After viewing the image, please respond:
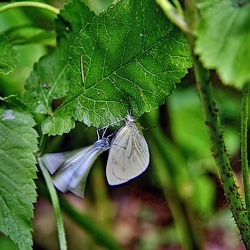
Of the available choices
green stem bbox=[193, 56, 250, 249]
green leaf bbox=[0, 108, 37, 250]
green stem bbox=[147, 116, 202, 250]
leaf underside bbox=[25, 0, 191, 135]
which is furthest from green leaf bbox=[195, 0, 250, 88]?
green stem bbox=[147, 116, 202, 250]

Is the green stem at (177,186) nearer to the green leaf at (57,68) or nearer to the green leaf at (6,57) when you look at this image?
the green leaf at (57,68)

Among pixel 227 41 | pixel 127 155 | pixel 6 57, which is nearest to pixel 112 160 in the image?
pixel 127 155

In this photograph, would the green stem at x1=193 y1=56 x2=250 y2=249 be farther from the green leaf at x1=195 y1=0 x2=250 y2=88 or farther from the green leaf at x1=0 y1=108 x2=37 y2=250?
the green leaf at x1=0 y1=108 x2=37 y2=250

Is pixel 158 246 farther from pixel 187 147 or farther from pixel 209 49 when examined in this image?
pixel 209 49

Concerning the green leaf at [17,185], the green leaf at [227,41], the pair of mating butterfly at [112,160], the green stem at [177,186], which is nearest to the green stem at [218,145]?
the green leaf at [227,41]

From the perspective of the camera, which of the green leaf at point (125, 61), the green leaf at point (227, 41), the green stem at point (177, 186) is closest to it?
the green leaf at point (227, 41)

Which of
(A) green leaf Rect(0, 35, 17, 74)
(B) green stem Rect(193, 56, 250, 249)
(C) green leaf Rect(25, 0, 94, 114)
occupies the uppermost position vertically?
(A) green leaf Rect(0, 35, 17, 74)

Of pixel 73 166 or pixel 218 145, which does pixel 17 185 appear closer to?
pixel 73 166

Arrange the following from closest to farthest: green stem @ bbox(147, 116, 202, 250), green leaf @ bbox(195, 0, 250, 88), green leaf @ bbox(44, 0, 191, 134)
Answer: green leaf @ bbox(195, 0, 250, 88)
green leaf @ bbox(44, 0, 191, 134)
green stem @ bbox(147, 116, 202, 250)
